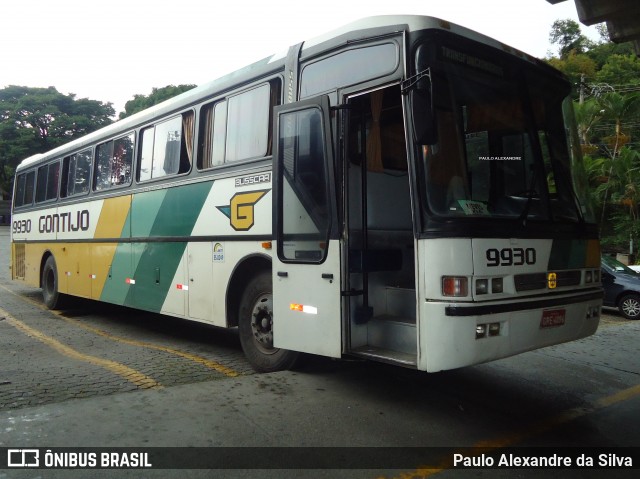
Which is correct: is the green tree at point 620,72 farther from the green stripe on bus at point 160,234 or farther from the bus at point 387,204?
the green stripe on bus at point 160,234

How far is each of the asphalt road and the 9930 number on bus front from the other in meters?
1.42

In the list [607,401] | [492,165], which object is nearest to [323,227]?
[492,165]

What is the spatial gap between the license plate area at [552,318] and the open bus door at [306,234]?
1715mm

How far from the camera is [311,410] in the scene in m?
4.82

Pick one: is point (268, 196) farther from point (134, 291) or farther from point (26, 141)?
point (26, 141)

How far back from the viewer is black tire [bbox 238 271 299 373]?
577 cm

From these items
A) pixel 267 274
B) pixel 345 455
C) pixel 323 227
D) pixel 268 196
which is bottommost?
pixel 345 455

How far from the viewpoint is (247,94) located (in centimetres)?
624

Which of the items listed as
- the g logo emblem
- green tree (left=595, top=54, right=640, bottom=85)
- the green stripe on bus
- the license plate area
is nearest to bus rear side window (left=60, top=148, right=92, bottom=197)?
the green stripe on bus

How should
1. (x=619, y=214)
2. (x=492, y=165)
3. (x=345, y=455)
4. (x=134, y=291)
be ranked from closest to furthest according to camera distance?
(x=345, y=455), (x=492, y=165), (x=134, y=291), (x=619, y=214)

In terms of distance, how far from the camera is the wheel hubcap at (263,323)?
580 cm

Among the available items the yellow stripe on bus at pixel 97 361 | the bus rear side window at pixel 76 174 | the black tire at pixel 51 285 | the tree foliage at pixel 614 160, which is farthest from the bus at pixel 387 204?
the tree foliage at pixel 614 160

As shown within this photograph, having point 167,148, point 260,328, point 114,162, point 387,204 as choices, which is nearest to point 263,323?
point 260,328

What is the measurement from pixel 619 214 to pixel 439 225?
66.7 feet
